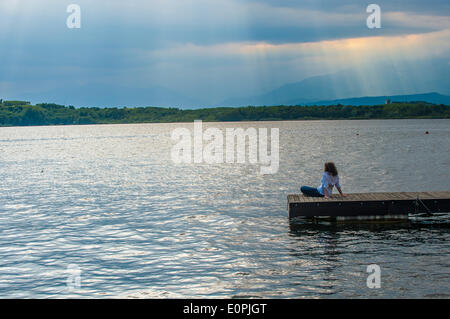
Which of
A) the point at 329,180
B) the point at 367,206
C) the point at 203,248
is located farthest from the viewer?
the point at 329,180

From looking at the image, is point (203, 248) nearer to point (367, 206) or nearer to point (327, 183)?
point (327, 183)

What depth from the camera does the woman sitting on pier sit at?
24750mm

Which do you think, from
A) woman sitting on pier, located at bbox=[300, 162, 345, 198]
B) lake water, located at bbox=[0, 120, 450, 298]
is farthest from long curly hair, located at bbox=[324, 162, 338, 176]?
lake water, located at bbox=[0, 120, 450, 298]

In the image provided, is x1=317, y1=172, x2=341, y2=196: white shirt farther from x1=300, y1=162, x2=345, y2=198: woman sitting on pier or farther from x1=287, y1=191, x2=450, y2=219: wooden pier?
x1=287, y1=191, x2=450, y2=219: wooden pier

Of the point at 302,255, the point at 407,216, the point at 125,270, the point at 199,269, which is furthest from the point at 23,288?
the point at 407,216

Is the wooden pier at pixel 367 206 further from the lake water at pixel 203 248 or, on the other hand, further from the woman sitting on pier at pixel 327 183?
the lake water at pixel 203 248

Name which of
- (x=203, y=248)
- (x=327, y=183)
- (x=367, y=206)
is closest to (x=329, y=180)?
(x=327, y=183)

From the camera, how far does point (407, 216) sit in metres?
25.1

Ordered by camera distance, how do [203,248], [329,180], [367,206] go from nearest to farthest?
[203,248] < [367,206] < [329,180]

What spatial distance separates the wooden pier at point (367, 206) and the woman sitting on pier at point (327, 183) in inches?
18.4

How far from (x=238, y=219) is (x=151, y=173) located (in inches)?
1198

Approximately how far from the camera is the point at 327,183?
25.0 m

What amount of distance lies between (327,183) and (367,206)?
7.21 ft
